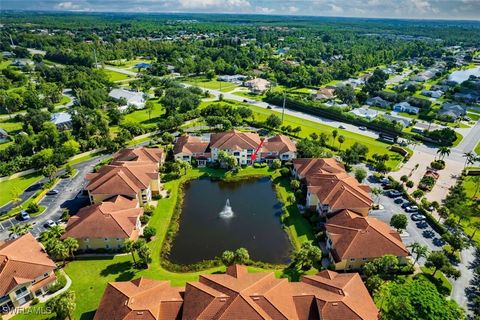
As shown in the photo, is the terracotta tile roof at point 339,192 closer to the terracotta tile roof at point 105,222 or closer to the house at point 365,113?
the terracotta tile roof at point 105,222

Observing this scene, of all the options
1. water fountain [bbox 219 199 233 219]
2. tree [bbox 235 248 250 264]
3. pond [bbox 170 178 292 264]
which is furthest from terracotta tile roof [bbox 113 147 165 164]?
tree [bbox 235 248 250 264]

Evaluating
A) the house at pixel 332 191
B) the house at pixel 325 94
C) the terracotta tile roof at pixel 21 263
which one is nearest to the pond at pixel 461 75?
the house at pixel 325 94

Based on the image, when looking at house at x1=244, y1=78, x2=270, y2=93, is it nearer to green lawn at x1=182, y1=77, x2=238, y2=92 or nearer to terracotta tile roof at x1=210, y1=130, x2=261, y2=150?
green lawn at x1=182, y1=77, x2=238, y2=92

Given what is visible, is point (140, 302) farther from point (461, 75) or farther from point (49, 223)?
point (461, 75)

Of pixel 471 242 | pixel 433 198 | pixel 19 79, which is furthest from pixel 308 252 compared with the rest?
pixel 19 79

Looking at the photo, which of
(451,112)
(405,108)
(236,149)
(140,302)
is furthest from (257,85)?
(140,302)

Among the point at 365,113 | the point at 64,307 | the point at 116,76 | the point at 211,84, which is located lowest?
the point at 116,76
